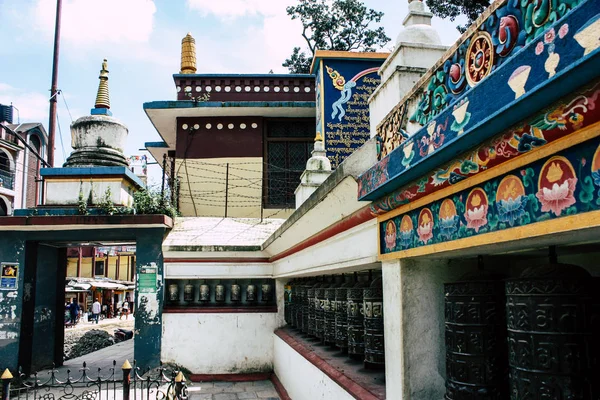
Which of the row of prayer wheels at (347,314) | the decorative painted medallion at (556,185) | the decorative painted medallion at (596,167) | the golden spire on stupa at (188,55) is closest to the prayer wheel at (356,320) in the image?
the row of prayer wheels at (347,314)

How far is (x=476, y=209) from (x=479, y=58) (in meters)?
0.70

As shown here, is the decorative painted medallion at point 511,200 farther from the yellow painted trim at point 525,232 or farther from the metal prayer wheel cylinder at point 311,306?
the metal prayer wheel cylinder at point 311,306

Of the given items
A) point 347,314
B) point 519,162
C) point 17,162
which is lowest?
point 347,314

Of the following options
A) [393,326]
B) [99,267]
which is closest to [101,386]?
[393,326]

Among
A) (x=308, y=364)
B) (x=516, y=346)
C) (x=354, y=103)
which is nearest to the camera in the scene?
(x=516, y=346)

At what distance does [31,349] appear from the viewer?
10617 millimetres

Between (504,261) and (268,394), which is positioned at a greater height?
(504,261)

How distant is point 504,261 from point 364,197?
109 cm

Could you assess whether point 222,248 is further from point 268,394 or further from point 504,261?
point 504,261

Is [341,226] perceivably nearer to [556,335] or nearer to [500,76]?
[556,335]

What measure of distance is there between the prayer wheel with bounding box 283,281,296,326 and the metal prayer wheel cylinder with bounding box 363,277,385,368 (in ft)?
16.0

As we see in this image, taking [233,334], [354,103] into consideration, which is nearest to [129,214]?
[233,334]

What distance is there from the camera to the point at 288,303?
408 inches

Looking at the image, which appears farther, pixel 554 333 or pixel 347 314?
pixel 347 314
